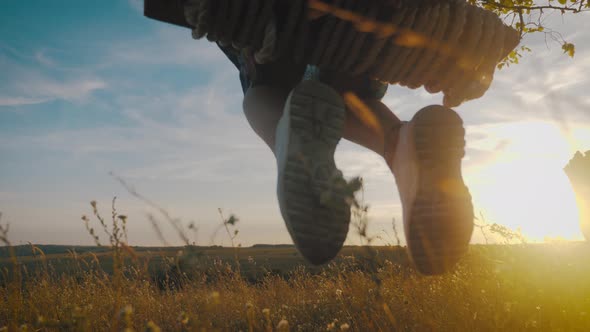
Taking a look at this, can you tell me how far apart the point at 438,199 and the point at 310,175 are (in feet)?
2.10

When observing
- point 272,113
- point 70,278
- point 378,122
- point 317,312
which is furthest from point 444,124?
point 70,278

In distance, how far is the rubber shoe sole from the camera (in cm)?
183

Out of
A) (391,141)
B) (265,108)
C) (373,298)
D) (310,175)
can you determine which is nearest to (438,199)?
(391,141)

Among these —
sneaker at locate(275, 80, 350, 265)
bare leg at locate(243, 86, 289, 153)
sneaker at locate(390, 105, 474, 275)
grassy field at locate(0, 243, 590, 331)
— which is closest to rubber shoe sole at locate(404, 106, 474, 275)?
sneaker at locate(390, 105, 474, 275)

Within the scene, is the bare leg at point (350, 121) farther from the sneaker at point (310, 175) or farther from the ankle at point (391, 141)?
the sneaker at point (310, 175)

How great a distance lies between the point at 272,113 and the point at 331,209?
687 millimetres

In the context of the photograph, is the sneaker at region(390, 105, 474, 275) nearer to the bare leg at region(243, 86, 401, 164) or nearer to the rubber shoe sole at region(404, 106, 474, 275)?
the rubber shoe sole at region(404, 106, 474, 275)

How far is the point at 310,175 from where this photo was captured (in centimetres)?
169

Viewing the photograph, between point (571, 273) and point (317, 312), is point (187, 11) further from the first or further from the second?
point (571, 273)

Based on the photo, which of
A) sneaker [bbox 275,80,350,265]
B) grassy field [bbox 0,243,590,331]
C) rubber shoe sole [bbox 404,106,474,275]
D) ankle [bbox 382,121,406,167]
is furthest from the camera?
ankle [bbox 382,121,406,167]

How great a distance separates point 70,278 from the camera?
195 inches

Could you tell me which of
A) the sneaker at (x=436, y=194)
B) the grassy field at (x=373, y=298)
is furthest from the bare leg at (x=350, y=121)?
the grassy field at (x=373, y=298)

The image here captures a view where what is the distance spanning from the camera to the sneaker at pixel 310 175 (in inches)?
65.2

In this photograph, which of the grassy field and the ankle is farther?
the ankle
